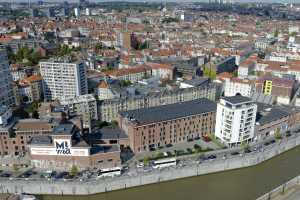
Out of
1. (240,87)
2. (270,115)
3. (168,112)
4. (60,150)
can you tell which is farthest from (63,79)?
(270,115)

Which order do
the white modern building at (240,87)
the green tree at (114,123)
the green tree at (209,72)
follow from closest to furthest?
1. the green tree at (114,123)
2. the white modern building at (240,87)
3. the green tree at (209,72)

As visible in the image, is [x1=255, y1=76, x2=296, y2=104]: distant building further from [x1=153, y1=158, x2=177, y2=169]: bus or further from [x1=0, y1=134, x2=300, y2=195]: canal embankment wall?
[x1=153, y1=158, x2=177, y2=169]: bus

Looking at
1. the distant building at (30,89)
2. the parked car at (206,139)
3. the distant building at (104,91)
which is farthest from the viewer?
the distant building at (30,89)

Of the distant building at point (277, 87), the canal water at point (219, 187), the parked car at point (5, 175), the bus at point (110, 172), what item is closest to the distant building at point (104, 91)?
the bus at point (110, 172)

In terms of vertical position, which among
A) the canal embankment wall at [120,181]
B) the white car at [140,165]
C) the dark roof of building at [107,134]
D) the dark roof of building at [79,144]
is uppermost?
the dark roof of building at [79,144]

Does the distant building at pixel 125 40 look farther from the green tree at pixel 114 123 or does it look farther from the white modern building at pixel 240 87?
the green tree at pixel 114 123

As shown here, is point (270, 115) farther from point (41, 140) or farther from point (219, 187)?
point (41, 140)
